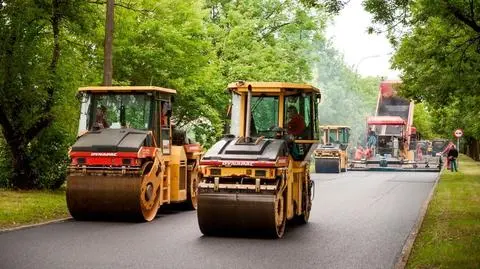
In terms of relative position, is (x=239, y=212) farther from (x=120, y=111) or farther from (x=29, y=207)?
(x=29, y=207)

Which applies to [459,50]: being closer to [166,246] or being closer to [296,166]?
[296,166]

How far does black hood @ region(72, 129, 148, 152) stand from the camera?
14.4 metres

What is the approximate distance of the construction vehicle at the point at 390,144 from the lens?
42469 millimetres

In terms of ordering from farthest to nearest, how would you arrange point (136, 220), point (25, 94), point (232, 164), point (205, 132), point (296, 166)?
point (205, 132), point (25, 94), point (136, 220), point (296, 166), point (232, 164)

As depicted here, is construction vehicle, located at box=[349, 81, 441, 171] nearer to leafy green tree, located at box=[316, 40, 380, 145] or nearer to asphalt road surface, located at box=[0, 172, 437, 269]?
leafy green tree, located at box=[316, 40, 380, 145]

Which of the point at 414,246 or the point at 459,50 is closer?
the point at 414,246

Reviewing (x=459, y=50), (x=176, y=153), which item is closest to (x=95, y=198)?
(x=176, y=153)

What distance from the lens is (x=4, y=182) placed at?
20375 millimetres

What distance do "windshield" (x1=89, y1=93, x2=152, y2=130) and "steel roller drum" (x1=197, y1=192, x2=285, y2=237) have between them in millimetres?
3758

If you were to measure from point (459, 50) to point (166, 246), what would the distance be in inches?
349

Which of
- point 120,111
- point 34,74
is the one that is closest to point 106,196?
point 120,111

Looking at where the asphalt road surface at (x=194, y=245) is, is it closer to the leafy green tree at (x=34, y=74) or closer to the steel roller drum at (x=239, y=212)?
the steel roller drum at (x=239, y=212)

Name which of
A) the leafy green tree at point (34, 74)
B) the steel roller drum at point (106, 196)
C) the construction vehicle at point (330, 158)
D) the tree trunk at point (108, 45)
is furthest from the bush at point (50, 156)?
the construction vehicle at point (330, 158)

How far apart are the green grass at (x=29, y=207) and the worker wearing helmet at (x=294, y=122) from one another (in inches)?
211
